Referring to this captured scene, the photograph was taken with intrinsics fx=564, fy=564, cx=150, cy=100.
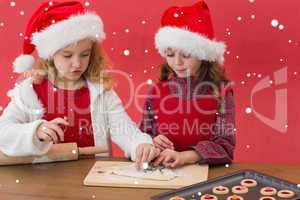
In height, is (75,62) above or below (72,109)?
above

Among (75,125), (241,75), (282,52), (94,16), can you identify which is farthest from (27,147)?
(282,52)

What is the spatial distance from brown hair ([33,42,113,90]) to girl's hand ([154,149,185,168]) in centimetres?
30

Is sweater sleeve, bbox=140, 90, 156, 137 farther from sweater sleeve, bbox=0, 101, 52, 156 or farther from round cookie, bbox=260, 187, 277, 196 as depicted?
round cookie, bbox=260, 187, 277, 196

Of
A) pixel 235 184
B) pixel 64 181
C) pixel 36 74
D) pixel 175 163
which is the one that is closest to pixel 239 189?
pixel 235 184

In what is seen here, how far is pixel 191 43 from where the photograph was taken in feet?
5.09

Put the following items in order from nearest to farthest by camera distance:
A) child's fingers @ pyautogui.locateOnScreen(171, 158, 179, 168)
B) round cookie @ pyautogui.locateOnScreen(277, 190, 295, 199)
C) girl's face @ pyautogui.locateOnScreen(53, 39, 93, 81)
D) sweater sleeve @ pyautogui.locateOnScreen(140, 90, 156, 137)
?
1. round cookie @ pyautogui.locateOnScreen(277, 190, 295, 199)
2. child's fingers @ pyautogui.locateOnScreen(171, 158, 179, 168)
3. girl's face @ pyautogui.locateOnScreen(53, 39, 93, 81)
4. sweater sleeve @ pyautogui.locateOnScreen(140, 90, 156, 137)

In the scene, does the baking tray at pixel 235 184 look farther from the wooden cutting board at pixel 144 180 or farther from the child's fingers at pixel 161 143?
the child's fingers at pixel 161 143

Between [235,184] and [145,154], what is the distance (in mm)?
256

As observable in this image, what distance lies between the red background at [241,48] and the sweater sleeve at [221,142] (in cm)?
19

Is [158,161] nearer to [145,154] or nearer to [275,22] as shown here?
[145,154]

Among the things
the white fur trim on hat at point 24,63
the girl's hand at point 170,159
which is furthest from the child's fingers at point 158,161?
the white fur trim on hat at point 24,63

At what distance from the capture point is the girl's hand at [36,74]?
1.62 m

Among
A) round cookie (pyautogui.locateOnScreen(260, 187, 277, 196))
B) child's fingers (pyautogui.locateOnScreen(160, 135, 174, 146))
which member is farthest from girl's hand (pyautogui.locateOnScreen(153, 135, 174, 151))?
round cookie (pyautogui.locateOnScreen(260, 187, 277, 196))

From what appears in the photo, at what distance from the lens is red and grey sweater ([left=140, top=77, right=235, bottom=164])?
162cm
